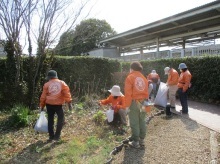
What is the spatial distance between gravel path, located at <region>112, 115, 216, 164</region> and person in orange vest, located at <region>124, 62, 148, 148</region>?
30 centimetres

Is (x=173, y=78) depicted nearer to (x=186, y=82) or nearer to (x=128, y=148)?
(x=186, y=82)

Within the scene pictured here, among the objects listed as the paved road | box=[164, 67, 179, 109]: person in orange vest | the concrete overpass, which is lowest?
the paved road

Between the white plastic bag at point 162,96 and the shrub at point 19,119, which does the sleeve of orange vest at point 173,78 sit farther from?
the shrub at point 19,119

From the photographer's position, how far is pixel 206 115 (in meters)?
9.40

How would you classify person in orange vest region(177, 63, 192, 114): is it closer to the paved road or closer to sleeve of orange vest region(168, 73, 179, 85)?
sleeve of orange vest region(168, 73, 179, 85)

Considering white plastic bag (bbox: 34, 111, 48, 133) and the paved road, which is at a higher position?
white plastic bag (bbox: 34, 111, 48, 133)

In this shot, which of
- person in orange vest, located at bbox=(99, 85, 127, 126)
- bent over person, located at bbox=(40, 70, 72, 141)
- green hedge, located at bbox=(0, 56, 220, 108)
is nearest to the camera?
bent over person, located at bbox=(40, 70, 72, 141)

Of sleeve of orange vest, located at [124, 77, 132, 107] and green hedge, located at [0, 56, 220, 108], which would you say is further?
green hedge, located at [0, 56, 220, 108]

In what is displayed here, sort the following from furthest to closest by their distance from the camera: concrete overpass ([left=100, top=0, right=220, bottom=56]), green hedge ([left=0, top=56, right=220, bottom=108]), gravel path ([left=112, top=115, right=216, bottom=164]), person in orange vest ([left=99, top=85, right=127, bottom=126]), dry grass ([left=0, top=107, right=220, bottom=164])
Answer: concrete overpass ([left=100, top=0, right=220, bottom=56])
green hedge ([left=0, top=56, right=220, bottom=108])
person in orange vest ([left=99, top=85, right=127, bottom=126])
dry grass ([left=0, top=107, right=220, bottom=164])
gravel path ([left=112, top=115, right=216, bottom=164])

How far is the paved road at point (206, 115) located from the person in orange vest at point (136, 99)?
8.20 ft

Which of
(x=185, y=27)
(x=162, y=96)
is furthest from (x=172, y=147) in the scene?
(x=185, y=27)

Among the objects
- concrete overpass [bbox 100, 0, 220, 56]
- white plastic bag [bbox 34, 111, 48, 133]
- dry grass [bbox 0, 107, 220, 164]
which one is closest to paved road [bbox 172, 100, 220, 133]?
dry grass [bbox 0, 107, 220, 164]

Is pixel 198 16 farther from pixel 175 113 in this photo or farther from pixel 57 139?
pixel 57 139

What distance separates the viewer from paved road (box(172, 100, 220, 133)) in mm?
7848
